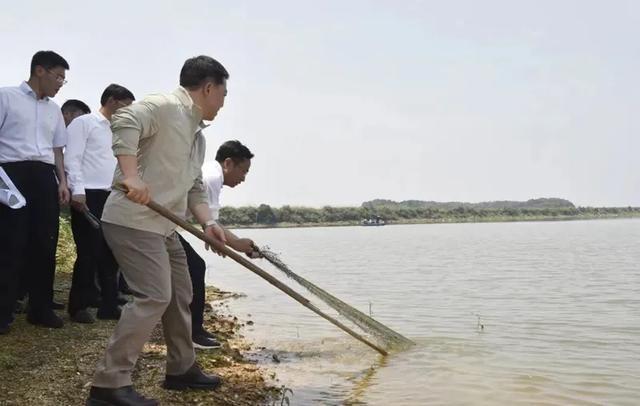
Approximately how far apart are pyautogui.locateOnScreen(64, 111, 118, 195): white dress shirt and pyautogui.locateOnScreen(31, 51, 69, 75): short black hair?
63cm

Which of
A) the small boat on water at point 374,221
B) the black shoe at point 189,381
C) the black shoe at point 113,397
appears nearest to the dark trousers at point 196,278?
the black shoe at point 189,381

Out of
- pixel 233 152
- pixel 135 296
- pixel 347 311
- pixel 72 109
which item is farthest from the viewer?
pixel 72 109

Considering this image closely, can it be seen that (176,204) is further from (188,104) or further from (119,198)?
(188,104)

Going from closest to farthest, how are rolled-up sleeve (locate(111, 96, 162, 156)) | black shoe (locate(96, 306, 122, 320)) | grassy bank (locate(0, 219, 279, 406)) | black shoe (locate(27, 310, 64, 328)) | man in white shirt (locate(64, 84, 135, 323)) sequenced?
rolled-up sleeve (locate(111, 96, 162, 156)) → grassy bank (locate(0, 219, 279, 406)) → black shoe (locate(27, 310, 64, 328)) → man in white shirt (locate(64, 84, 135, 323)) → black shoe (locate(96, 306, 122, 320))

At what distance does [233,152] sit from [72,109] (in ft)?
8.52

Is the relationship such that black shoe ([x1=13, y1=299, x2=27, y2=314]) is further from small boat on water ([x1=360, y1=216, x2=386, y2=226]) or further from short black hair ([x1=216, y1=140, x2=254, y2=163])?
small boat on water ([x1=360, y1=216, x2=386, y2=226])

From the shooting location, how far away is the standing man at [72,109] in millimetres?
6910

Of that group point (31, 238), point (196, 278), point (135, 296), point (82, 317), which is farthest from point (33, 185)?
point (135, 296)

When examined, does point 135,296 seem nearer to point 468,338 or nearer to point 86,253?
point 86,253

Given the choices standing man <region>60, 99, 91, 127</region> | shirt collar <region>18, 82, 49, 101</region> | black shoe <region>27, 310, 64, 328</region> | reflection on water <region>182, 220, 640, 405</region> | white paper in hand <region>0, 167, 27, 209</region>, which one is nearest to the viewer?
white paper in hand <region>0, 167, 27, 209</region>

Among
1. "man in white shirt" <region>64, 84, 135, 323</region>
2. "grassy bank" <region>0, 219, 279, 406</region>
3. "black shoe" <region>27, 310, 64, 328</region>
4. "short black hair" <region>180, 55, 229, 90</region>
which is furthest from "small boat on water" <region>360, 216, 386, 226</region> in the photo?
"short black hair" <region>180, 55, 229, 90</region>

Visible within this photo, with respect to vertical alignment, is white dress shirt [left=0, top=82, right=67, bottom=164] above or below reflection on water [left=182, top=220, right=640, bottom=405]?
above

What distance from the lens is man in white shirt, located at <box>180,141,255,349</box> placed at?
5.07m

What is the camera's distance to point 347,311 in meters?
5.53
